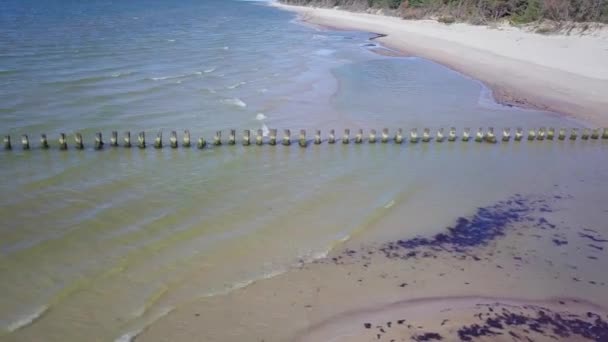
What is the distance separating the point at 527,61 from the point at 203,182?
120ft

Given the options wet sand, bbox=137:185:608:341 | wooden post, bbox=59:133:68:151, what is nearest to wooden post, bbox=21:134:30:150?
wooden post, bbox=59:133:68:151

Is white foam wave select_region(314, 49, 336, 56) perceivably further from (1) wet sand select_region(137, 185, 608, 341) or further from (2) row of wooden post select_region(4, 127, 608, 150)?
(1) wet sand select_region(137, 185, 608, 341)

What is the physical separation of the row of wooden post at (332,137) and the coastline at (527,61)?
4.40m

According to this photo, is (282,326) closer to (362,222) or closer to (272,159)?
(362,222)

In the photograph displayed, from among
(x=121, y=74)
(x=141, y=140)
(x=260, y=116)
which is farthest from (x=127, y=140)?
(x=121, y=74)

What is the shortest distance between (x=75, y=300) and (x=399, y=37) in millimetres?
66936

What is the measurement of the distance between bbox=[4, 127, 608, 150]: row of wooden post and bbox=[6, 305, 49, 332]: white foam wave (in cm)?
1058

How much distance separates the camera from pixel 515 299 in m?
10.5

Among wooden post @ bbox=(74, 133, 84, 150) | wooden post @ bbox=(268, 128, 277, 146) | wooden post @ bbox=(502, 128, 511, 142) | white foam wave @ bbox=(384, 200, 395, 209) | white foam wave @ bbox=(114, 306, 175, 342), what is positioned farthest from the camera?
wooden post @ bbox=(502, 128, 511, 142)

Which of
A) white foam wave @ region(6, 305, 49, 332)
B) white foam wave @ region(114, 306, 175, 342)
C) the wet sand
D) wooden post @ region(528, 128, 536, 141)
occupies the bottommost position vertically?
white foam wave @ region(6, 305, 49, 332)

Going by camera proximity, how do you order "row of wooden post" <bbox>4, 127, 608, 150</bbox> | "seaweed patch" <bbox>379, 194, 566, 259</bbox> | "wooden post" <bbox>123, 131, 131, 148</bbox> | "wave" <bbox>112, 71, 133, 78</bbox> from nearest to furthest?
1. "seaweed patch" <bbox>379, 194, 566, 259</bbox>
2. "row of wooden post" <bbox>4, 127, 608, 150</bbox>
3. "wooden post" <bbox>123, 131, 131, 148</bbox>
4. "wave" <bbox>112, 71, 133, 78</bbox>

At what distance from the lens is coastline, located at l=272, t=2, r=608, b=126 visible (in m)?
30.5

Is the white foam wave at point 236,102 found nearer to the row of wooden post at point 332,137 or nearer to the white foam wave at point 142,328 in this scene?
the row of wooden post at point 332,137

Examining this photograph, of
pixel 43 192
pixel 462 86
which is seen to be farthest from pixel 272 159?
pixel 462 86
